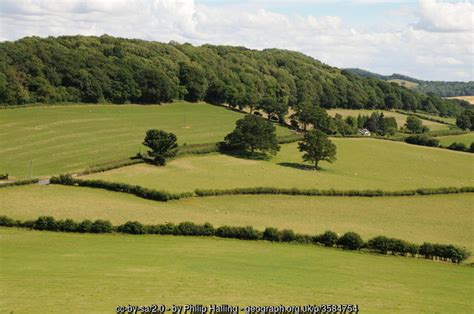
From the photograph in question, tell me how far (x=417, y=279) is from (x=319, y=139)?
52365 millimetres

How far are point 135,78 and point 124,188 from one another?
262ft

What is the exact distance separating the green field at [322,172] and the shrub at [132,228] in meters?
18.6

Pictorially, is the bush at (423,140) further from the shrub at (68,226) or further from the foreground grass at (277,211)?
the shrub at (68,226)

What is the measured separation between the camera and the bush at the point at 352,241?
5519 centimetres

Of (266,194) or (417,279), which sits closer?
(417,279)

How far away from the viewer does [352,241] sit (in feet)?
181

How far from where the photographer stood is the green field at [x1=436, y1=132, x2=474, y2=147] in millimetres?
134125

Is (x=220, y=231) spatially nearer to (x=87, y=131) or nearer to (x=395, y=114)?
(x=87, y=131)

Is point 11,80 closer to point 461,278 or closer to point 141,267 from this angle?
point 141,267

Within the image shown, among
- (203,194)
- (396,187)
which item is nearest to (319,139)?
(396,187)

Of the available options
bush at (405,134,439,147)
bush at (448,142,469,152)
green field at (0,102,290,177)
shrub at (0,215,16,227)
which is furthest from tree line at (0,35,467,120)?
shrub at (0,215,16,227)

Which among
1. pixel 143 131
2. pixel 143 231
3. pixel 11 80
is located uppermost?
pixel 11 80

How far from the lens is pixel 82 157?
9412 centimetres

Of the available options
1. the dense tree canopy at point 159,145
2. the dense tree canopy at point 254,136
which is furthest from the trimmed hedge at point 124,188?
the dense tree canopy at point 254,136
